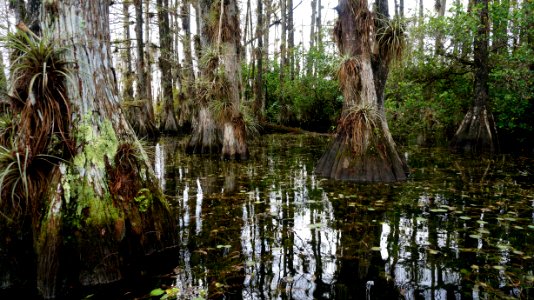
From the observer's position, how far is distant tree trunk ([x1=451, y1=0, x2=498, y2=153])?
1027 centimetres

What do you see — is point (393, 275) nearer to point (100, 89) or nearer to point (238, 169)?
point (100, 89)

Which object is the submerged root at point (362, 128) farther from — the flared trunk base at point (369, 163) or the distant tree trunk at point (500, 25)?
the distant tree trunk at point (500, 25)

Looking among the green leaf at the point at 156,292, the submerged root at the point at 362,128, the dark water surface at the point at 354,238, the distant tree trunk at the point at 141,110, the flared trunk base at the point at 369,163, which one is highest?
the distant tree trunk at the point at 141,110

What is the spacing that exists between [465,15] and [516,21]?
118 centimetres

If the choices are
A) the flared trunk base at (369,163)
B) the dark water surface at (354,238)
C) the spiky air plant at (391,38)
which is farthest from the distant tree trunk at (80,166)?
the spiky air plant at (391,38)

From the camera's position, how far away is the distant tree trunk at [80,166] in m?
2.62

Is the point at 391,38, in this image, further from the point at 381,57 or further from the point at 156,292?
the point at 156,292

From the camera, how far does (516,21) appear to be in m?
8.97

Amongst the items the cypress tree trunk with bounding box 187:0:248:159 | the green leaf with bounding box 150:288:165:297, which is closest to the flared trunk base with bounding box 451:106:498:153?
the cypress tree trunk with bounding box 187:0:248:159

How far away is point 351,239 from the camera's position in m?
3.51

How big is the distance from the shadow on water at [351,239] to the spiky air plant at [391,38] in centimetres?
240

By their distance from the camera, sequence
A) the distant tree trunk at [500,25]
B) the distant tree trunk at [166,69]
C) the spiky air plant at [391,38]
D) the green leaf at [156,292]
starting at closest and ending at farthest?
the green leaf at [156,292] < the spiky air plant at [391,38] < the distant tree trunk at [500,25] < the distant tree trunk at [166,69]

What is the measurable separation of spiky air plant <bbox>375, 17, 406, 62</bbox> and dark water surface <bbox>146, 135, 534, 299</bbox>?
2.46 meters

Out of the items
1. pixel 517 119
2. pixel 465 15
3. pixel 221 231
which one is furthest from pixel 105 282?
pixel 517 119
